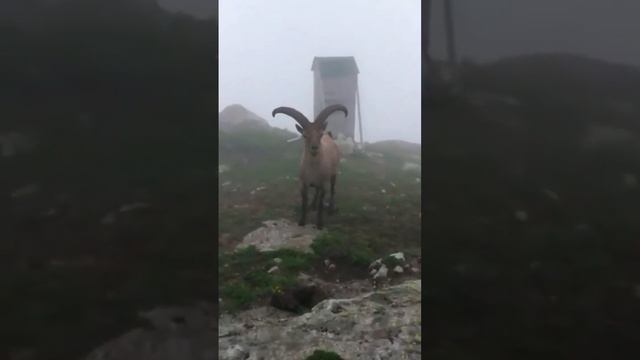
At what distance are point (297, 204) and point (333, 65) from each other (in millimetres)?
1019

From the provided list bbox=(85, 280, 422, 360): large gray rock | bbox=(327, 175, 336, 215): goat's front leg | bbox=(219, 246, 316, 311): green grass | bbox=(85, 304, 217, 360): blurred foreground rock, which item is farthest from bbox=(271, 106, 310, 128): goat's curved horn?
bbox=(85, 304, 217, 360): blurred foreground rock

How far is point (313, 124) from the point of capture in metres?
3.84

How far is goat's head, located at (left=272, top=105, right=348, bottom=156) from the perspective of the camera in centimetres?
381

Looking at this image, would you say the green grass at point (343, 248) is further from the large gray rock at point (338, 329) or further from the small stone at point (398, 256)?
the large gray rock at point (338, 329)

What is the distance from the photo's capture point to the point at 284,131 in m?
3.85

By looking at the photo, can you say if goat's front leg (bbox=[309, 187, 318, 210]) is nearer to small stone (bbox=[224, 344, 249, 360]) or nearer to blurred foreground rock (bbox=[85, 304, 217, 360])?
small stone (bbox=[224, 344, 249, 360])

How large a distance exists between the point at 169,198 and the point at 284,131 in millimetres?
1293

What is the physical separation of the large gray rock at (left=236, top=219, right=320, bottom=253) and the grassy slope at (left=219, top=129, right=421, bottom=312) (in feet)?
0.17

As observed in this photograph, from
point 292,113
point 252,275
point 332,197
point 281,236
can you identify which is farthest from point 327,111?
point 252,275

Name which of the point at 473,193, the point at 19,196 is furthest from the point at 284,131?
the point at 19,196

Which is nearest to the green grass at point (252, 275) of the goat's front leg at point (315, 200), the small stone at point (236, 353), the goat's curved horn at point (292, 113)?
the small stone at point (236, 353)

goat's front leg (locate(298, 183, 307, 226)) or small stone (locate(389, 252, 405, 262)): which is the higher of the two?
goat's front leg (locate(298, 183, 307, 226))

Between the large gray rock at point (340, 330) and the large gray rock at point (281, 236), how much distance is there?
0.42 m

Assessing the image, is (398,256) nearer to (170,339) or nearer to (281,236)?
(281,236)
